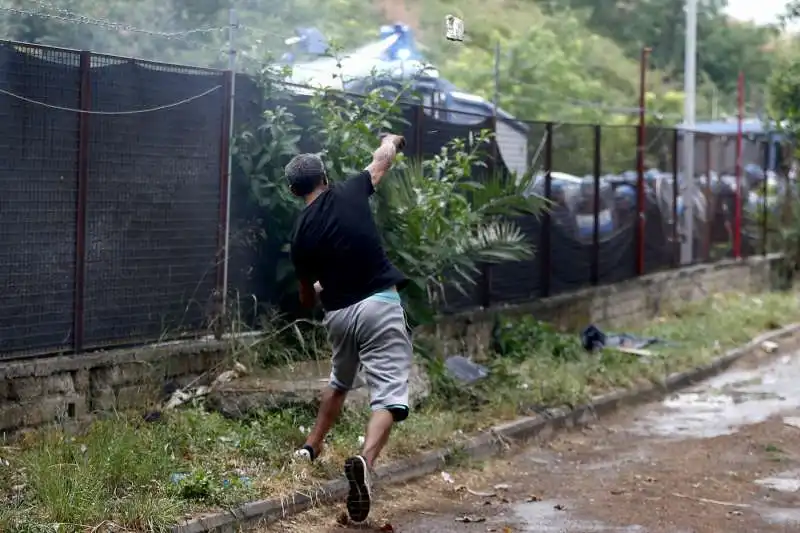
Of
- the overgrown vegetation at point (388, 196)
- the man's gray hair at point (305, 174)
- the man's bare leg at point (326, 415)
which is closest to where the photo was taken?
the man's gray hair at point (305, 174)

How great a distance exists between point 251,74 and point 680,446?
13.4 ft

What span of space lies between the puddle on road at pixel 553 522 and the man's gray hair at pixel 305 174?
7.04 ft

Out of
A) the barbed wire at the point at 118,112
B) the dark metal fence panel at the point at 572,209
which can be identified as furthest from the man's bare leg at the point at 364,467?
the dark metal fence panel at the point at 572,209

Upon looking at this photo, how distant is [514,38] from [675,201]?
12.5 metres

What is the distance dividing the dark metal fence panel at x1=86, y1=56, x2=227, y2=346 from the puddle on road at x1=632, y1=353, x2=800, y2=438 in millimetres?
3738

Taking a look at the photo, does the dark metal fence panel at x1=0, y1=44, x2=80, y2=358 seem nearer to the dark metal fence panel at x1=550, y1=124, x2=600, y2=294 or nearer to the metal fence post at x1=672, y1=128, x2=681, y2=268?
the dark metal fence panel at x1=550, y1=124, x2=600, y2=294

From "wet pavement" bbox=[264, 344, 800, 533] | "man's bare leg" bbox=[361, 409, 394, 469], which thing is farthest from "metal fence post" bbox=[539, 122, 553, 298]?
"man's bare leg" bbox=[361, 409, 394, 469]

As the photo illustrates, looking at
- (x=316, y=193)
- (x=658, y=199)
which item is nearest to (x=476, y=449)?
(x=316, y=193)

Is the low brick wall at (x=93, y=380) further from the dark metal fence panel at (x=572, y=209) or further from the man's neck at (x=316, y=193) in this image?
the dark metal fence panel at (x=572, y=209)

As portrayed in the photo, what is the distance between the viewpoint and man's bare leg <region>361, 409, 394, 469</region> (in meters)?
6.28

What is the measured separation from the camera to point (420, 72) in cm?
936

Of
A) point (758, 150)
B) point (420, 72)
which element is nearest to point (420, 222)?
point (420, 72)

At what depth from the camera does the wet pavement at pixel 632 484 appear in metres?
6.60

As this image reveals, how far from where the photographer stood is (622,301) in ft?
47.0
